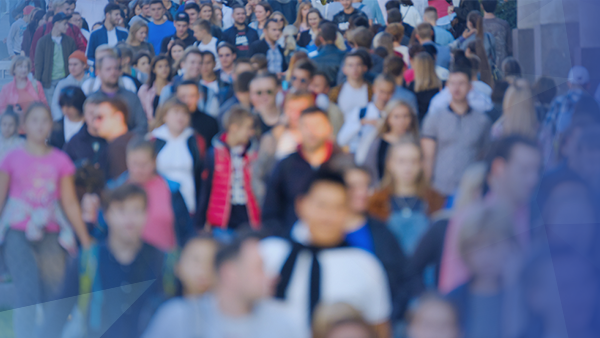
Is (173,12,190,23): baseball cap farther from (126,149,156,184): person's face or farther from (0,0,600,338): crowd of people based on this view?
(126,149,156,184): person's face

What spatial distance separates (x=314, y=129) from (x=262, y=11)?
3291 millimetres

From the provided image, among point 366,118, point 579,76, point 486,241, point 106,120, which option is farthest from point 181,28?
point 486,241

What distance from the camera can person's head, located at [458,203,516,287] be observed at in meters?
3.24

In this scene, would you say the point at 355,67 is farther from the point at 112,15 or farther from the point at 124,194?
the point at 112,15

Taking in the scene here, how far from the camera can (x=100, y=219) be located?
142 inches

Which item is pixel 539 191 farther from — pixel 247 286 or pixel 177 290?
pixel 177 290

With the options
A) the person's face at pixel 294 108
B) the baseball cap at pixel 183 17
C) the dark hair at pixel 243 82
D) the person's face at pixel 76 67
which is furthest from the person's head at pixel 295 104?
the baseball cap at pixel 183 17

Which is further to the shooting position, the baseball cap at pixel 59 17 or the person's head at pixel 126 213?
the baseball cap at pixel 59 17

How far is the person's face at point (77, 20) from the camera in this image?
5.76 meters

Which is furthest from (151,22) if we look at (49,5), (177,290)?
(177,290)

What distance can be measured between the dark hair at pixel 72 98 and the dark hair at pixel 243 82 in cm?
96

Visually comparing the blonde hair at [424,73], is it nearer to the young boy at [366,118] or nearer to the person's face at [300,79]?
the young boy at [366,118]

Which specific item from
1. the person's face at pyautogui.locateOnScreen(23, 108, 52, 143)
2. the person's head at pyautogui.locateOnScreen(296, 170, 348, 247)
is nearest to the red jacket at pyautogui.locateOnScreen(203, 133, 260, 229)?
the person's head at pyautogui.locateOnScreen(296, 170, 348, 247)

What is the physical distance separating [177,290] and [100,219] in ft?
2.15
